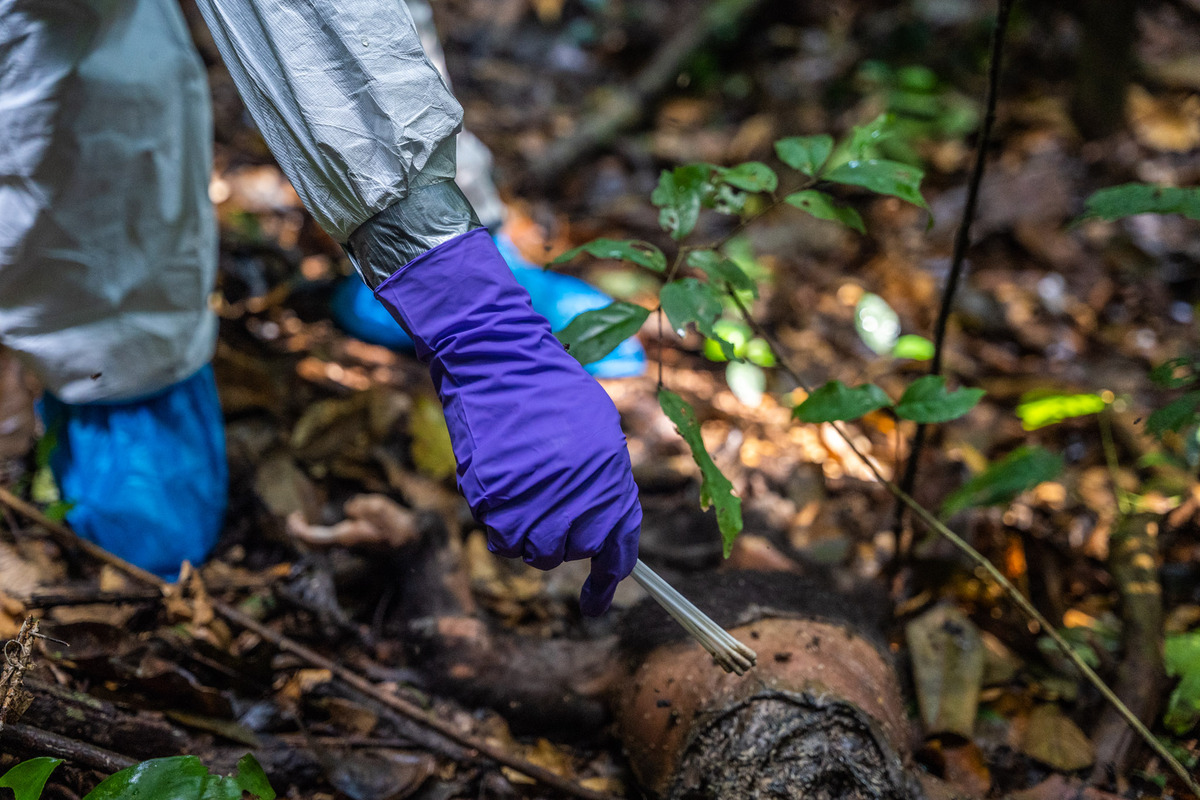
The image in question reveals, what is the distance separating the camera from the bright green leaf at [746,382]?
2293mm

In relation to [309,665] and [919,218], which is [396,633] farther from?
[919,218]

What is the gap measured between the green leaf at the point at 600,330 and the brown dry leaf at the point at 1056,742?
3.85 feet

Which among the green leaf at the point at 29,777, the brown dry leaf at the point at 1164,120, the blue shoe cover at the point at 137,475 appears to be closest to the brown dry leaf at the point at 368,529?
the blue shoe cover at the point at 137,475

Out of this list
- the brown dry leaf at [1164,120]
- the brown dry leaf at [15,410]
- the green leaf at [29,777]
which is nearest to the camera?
the green leaf at [29,777]

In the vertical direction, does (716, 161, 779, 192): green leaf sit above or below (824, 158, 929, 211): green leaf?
below

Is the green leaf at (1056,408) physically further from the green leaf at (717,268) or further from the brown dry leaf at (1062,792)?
the green leaf at (717,268)

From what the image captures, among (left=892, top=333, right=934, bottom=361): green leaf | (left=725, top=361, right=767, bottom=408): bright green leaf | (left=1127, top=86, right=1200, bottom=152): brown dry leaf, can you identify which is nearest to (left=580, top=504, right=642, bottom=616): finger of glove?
(left=892, top=333, right=934, bottom=361): green leaf

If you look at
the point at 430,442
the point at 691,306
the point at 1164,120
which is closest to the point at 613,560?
the point at 691,306

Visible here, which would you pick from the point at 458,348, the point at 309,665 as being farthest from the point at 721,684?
the point at 309,665

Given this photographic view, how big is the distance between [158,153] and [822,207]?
1.38 metres

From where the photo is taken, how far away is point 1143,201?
1400mm

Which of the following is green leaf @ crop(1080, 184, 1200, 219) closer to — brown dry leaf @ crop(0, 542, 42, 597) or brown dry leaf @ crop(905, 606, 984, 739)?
brown dry leaf @ crop(905, 606, 984, 739)

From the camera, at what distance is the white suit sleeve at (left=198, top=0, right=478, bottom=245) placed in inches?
41.8

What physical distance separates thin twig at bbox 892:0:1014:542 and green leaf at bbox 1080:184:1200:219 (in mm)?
211
